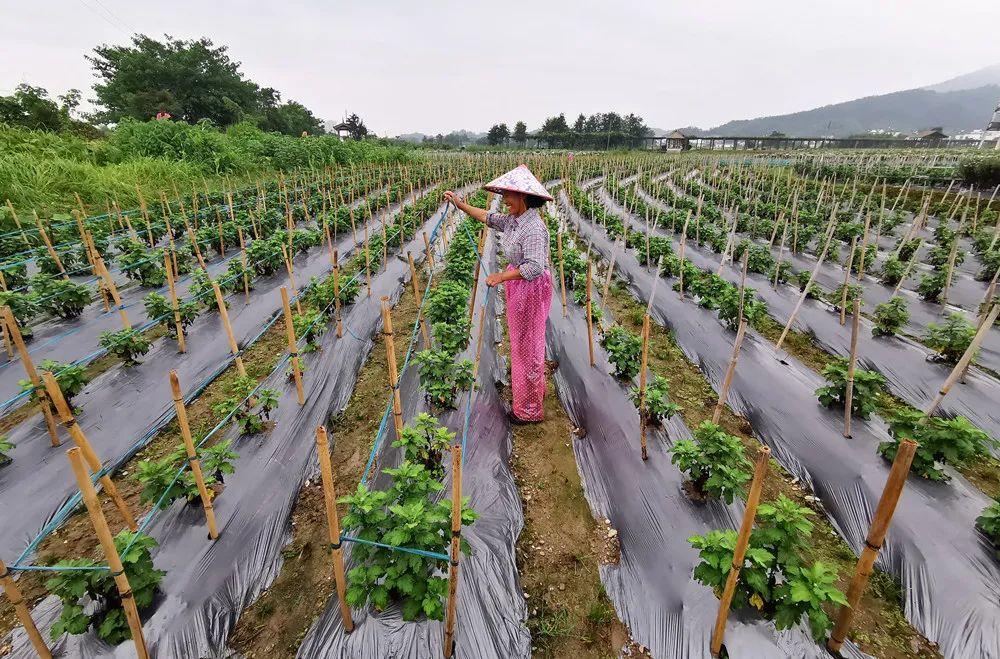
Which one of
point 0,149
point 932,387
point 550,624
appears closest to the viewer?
point 550,624

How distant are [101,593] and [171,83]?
1929 inches

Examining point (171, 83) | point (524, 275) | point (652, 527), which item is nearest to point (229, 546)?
point (524, 275)

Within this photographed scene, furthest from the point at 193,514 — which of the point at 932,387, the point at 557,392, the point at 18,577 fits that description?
the point at 932,387

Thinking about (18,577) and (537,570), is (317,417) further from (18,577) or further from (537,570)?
(537,570)

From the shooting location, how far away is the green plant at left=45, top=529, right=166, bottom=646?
8.15ft

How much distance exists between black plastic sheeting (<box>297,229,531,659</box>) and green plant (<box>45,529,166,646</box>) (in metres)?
1.11

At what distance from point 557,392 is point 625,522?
7.25 feet

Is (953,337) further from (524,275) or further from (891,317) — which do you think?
(524,275)

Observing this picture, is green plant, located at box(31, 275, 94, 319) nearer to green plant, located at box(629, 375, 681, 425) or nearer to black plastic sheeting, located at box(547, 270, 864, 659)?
black plastic sheeting, located at box(547, 270, 864, 659)

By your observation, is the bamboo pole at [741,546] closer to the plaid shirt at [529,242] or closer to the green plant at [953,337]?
the plaid shirt at [529,242]

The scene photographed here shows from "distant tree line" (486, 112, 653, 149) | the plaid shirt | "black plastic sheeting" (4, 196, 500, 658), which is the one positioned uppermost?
"distant tree line" (486, 112, 653, 149)

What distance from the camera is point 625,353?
5.58 metres

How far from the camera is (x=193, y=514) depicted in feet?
11.6

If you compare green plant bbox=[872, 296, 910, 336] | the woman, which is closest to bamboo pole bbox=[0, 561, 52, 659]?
the woman
